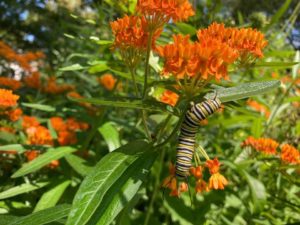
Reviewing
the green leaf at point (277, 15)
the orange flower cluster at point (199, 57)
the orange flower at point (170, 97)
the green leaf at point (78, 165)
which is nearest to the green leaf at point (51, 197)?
the green leaf at point (78, 165)

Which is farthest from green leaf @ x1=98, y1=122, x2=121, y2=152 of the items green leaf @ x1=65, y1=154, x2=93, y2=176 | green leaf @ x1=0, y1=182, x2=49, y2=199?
green leaf @ x1=0, y1=182, x2=49, y2=199

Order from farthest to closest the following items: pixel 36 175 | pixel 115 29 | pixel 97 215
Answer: pixel 36 175
pixel 115 29
pixel 97 215

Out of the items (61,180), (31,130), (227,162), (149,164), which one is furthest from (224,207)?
(149,164)

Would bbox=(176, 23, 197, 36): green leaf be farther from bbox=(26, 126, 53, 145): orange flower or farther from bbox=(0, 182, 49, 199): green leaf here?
bbox=(0, 182, 49, 199): green leaf

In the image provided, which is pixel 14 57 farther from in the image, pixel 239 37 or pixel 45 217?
pixel 239 37

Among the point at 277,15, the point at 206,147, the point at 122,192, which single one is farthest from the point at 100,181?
the point at 206,147

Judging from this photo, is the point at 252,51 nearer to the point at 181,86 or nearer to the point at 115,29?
the point at 181,86

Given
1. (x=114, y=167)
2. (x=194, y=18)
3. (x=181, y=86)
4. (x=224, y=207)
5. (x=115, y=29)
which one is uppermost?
(x=194, y=18)
